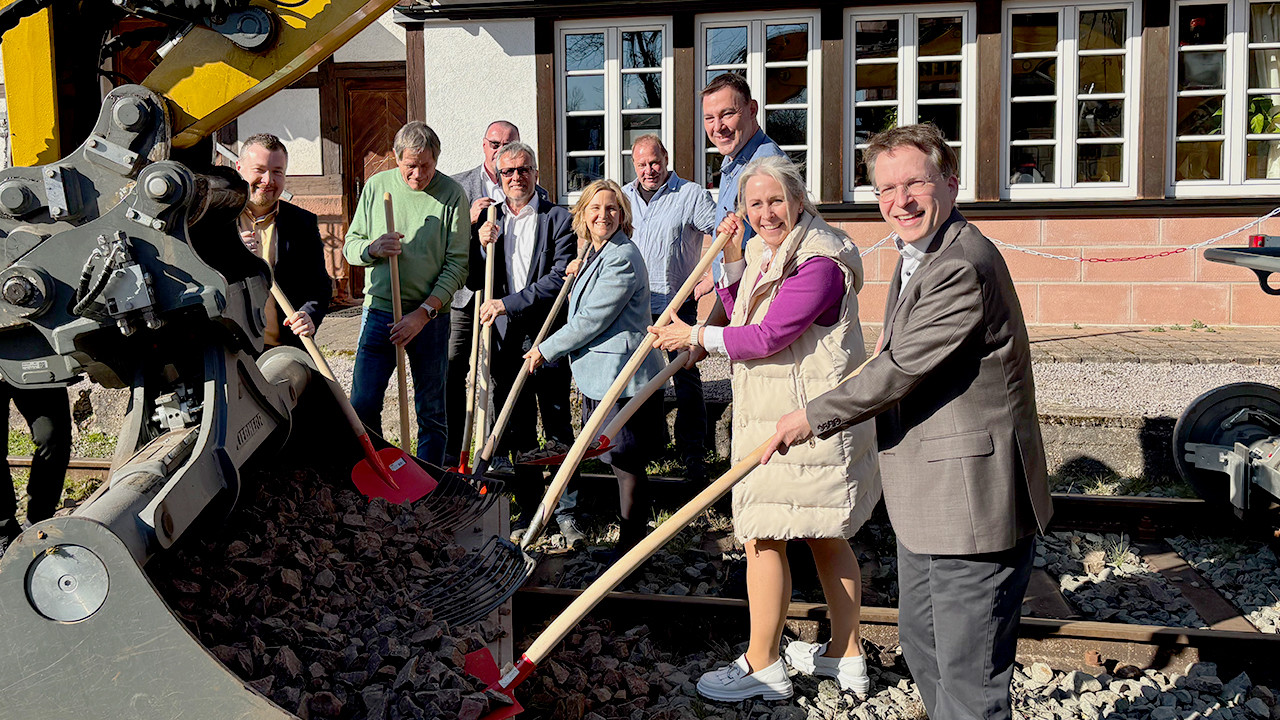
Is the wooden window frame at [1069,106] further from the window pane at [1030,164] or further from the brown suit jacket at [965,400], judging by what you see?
the brown suit jacket at [965,400]

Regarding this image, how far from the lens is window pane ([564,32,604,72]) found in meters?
11.0

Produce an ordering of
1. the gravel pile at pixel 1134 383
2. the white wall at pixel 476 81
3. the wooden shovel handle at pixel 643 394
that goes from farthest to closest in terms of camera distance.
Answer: the white wall at pixel 476 81, the gravel pile at pixel 1134 383, the wooden shovel handle at pixel 643 394

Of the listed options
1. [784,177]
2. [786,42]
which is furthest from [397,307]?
[786,42]

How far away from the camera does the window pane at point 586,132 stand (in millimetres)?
11211

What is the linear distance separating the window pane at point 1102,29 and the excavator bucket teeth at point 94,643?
34.3 ft

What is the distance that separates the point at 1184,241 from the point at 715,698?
877 centimetres

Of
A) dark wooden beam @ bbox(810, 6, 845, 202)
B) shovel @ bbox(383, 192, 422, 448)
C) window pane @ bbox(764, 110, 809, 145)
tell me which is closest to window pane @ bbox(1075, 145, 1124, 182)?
dark wooden beam @ bbox(810, 6, 845, 202)

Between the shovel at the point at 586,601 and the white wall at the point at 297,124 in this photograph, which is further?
the white wall at the point at 297,124

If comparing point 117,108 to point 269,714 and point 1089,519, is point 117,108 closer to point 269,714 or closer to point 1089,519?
point 269,714

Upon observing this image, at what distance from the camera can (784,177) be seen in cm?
388

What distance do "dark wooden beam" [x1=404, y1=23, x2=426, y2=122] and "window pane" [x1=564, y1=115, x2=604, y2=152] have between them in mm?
1535

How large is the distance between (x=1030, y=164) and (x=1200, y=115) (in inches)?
67.3

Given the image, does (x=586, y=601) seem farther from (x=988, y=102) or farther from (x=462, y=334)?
(x=988, y=102)

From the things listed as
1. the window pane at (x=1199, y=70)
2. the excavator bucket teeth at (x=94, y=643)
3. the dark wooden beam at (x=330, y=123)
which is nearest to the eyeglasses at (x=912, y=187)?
the excavator bucket teeth at (x=94, y=643)
